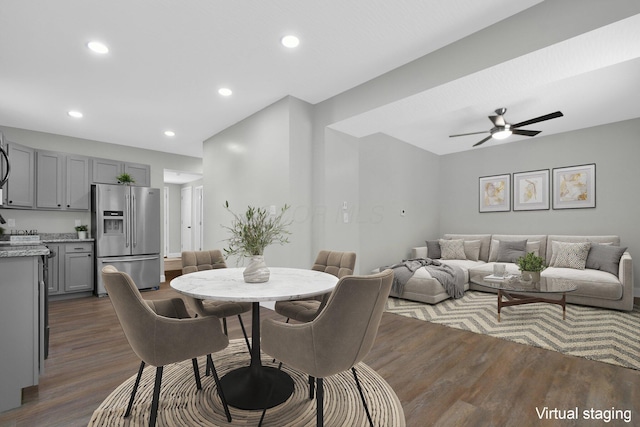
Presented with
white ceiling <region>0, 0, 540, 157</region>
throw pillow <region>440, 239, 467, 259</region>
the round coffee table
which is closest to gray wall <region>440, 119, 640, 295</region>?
throw pillow <region>440, 239, 467, 259</region>

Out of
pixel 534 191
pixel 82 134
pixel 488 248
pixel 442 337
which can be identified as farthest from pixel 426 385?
pixel 82 134

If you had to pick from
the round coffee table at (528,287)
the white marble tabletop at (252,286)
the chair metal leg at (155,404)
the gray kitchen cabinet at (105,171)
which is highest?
the gray kitchen cabinet at (105,171)

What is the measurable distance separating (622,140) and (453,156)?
263cm

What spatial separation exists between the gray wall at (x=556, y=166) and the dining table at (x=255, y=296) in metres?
5.10

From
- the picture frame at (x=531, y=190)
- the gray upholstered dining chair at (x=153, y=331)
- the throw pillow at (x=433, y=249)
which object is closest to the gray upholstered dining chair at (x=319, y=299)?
the gray upholstered dining chair at (x=153, y=331)

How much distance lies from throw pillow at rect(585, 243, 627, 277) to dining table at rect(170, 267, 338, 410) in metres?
4.40

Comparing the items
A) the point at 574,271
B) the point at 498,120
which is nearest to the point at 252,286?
the point at 498,120

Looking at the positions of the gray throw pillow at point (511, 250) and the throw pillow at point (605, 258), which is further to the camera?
the gray throw pillow at point (511, 250)

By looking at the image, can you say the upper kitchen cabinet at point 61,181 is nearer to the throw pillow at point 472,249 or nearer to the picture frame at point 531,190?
the throw pillow at point 472,249

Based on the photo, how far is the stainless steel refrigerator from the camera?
488 cm

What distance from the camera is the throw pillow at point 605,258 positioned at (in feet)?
13.6

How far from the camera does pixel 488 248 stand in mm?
5707

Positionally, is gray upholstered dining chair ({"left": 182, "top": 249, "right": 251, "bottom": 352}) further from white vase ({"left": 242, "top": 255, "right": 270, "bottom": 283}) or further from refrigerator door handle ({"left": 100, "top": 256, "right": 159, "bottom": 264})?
refrigerator door handle ({"left": 100, "top": 256, "right": 159, "bottom": 264})

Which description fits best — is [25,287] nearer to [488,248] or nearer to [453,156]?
[488,248]
